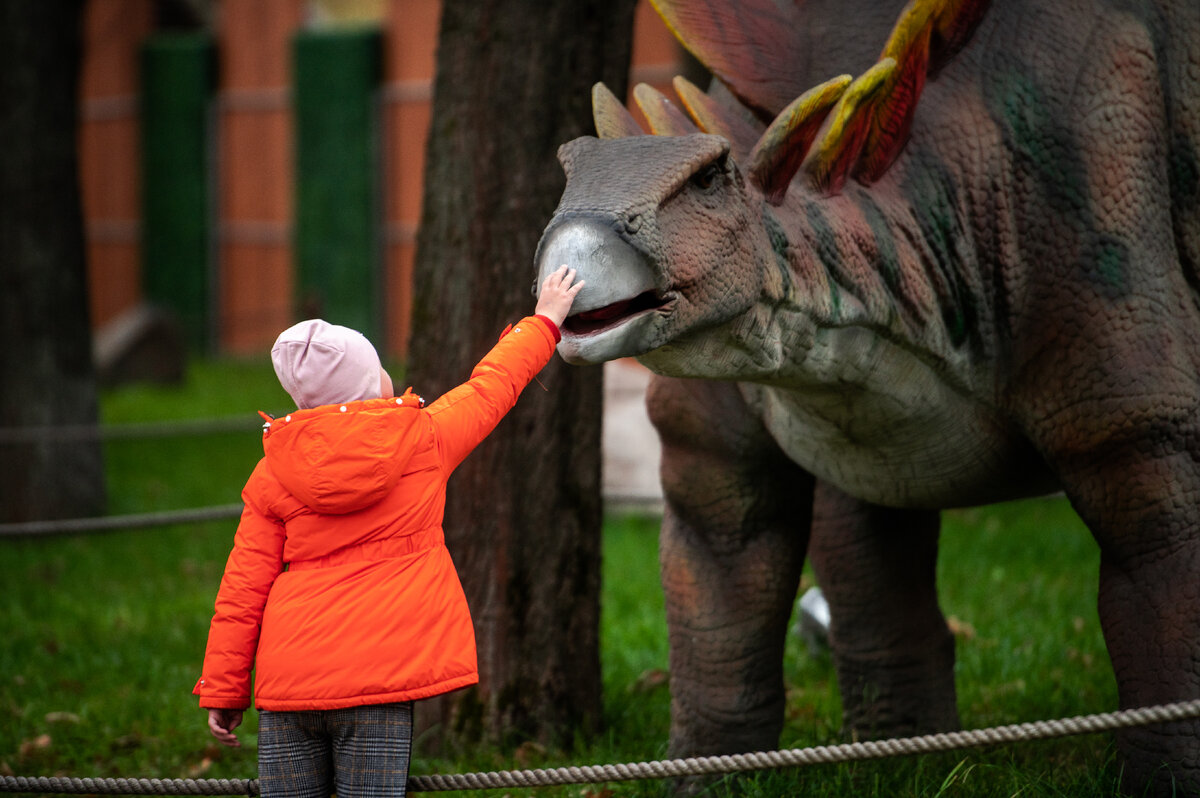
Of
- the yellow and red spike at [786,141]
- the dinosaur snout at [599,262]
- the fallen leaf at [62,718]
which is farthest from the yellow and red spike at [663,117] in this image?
the fallen leaf at [62,718]

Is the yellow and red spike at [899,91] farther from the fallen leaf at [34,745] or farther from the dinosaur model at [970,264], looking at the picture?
the fallen leaf at [34,745]

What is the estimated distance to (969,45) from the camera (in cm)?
290

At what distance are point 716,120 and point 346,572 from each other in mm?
1075

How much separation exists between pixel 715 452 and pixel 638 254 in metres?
1.12

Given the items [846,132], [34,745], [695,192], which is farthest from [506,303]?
[34,745]

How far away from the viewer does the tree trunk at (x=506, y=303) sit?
395cm

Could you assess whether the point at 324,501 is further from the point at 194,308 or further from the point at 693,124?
the point at 194,308

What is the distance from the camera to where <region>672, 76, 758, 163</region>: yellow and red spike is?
2.65 m

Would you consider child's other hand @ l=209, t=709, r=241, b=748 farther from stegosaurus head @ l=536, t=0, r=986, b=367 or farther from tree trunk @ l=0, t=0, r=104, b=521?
tree trunk @ l=0, t=0, r=104, b=521

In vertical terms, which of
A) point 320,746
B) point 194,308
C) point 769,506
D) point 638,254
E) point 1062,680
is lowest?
point 194,308

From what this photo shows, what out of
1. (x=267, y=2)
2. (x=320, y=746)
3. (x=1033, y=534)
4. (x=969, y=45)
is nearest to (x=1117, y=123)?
(x=969, y=45)

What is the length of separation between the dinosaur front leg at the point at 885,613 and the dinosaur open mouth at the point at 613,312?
1601 millimetres

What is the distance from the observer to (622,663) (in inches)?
201

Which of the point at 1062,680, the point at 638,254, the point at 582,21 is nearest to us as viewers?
the point at 638,254
